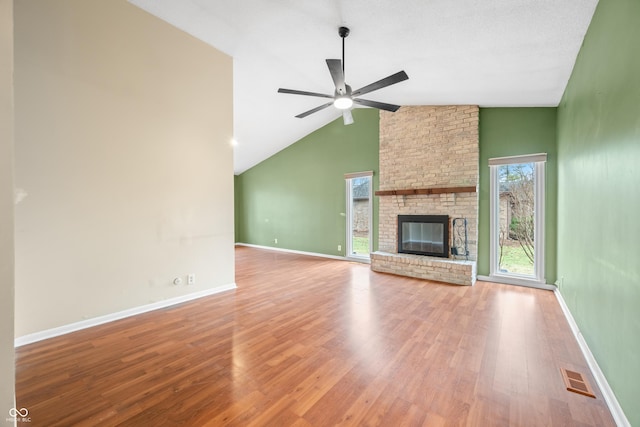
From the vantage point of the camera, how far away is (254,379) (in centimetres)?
201

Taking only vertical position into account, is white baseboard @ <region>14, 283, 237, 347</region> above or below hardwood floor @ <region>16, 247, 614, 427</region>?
above

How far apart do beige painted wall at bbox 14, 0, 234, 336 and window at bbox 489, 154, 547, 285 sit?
4.62m

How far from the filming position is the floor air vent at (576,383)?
1884 millimetres

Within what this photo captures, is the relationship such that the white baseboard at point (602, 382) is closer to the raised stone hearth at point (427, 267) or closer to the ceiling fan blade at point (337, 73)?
the raised stone hearth at point (427, 267)

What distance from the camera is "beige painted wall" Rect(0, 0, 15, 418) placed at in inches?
47.8

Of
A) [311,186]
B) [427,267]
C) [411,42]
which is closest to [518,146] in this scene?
[427,267]

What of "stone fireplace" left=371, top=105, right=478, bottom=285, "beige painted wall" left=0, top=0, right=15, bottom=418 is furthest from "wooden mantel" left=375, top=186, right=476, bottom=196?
"beige painted wall" left=0, top=0, right=15, bottom=418

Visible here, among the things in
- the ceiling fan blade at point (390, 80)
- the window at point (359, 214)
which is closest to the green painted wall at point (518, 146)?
the window at point (359, 214)

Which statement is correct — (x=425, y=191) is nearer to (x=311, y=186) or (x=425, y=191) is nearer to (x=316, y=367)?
(x=311, y=186)

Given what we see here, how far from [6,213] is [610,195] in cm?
349

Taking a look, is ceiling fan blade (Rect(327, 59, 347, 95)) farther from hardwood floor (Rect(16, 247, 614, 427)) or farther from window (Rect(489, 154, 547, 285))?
window (Rect(489, 154, 547, 285))

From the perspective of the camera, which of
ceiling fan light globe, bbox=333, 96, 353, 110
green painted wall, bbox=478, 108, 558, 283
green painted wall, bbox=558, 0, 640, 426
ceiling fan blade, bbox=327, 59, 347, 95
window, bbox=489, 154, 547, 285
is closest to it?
green painted wall, bbox=558, 0, 640, 426

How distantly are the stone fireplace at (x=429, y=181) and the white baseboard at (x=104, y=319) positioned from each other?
3.37m

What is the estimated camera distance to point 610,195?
6.06 feet
